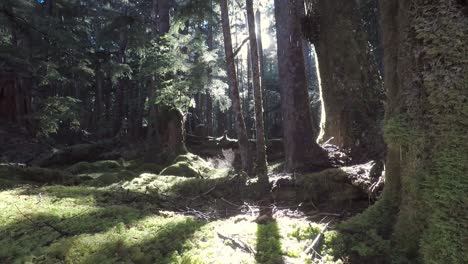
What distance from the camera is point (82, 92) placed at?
97.9ft

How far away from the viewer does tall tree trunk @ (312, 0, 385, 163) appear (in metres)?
7.29

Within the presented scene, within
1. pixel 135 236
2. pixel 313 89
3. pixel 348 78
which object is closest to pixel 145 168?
pixel 348 78

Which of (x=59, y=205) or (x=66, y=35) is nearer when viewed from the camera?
(x=59, y=205)

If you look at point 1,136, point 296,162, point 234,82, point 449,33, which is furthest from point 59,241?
point 1,136

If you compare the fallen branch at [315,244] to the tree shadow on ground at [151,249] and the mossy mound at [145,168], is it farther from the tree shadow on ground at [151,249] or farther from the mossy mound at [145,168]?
the mossy mound at [145,168]

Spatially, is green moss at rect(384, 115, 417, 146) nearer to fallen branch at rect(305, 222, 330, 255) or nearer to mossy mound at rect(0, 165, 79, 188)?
fallen branch at rect(305, 222, 330, 255)

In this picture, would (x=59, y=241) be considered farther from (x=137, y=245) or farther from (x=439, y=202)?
(x=439, y=202)

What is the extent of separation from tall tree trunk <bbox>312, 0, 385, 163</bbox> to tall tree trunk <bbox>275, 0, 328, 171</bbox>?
0.50 meters

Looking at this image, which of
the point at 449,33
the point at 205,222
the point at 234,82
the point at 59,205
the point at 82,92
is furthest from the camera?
the point at 82,92

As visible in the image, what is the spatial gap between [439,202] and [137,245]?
273 cm

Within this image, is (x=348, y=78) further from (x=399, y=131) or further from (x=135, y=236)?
(x=135, y=236)

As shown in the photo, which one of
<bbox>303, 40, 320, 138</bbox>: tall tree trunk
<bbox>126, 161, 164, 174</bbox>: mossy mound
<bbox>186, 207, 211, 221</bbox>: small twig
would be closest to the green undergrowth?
<bbox>186, 207, 211, 221</bbox>: small twig

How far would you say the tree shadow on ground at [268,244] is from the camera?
10.4 feet

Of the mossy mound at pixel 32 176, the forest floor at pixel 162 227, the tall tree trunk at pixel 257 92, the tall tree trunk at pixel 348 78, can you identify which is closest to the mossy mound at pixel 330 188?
the forest floor at pixel 162 227
